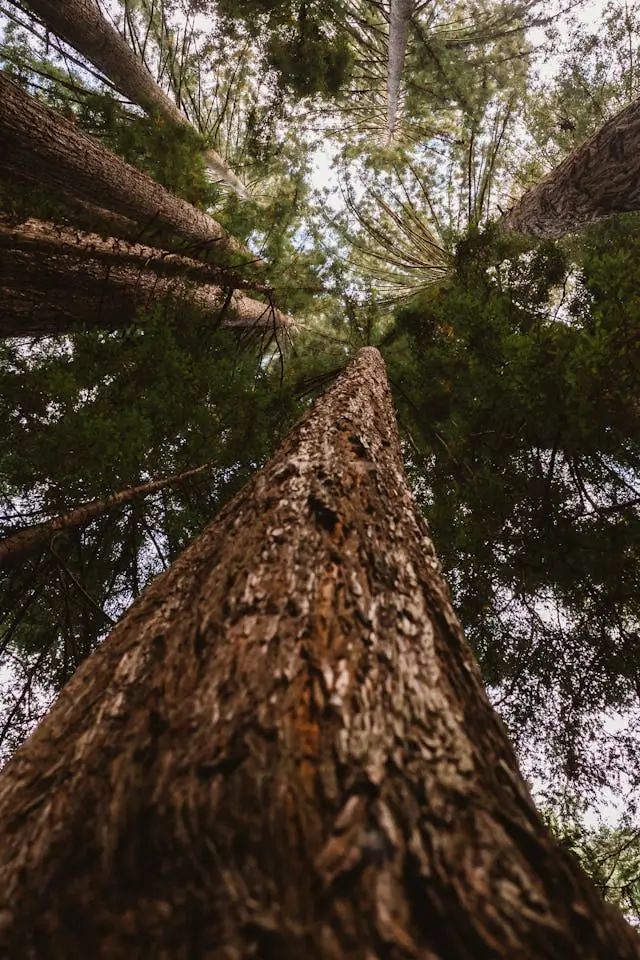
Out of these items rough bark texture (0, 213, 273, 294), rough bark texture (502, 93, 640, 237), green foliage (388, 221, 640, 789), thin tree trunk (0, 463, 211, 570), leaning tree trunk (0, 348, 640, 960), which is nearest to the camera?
leaning tree trunk (0, 348, 640, 960)

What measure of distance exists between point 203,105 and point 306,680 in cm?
1320

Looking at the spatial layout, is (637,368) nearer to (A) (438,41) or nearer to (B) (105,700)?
(B) (105,700)

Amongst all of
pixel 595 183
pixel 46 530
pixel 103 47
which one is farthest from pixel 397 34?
pixel 46 530

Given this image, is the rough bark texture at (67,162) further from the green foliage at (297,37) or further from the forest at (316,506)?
the green foliage at (297,37)

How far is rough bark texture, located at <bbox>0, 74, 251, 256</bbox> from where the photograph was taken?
4.23 metres

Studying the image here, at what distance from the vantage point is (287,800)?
74 cm

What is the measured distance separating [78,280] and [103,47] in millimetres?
5925

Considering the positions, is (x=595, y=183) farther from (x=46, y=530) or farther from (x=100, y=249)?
(x=46, y=530)

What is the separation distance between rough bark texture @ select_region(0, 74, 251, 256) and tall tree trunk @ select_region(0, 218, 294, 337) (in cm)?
59

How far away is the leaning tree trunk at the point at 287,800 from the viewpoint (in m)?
0.63

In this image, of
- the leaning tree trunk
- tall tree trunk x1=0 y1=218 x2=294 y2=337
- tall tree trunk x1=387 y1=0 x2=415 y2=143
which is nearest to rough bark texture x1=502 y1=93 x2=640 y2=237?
tall tree trunk x1=387 y1=0 x2=415 y2=143

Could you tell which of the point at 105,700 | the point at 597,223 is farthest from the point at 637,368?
the point at 597,223

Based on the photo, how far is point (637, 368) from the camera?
344 centimetres

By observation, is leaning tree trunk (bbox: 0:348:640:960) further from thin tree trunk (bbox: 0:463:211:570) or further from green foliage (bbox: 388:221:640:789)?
green foliage (bbox: 388:221:640:789)
